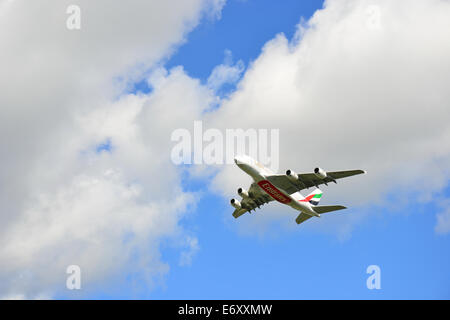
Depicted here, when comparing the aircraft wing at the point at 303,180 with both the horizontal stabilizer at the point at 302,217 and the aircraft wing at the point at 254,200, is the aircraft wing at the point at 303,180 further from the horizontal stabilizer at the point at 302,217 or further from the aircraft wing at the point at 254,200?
the horizontal stabilizer at the point at 302,217

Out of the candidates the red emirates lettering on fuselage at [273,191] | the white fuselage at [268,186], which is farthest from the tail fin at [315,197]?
the red emirates lettering on fuselage at [273,191]

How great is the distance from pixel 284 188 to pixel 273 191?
161 cm

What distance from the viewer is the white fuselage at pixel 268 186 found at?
67.8 meters

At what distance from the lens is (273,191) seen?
239 feet

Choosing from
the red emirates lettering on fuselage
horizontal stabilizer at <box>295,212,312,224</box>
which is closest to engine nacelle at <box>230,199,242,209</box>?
the red emirates lettering on fuselage

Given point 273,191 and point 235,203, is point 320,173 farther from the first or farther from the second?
point 235,203

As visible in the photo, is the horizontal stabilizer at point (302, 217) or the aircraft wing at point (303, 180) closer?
the aircraft wing at point (303, 180)

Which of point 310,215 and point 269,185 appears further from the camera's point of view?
point 310,215
